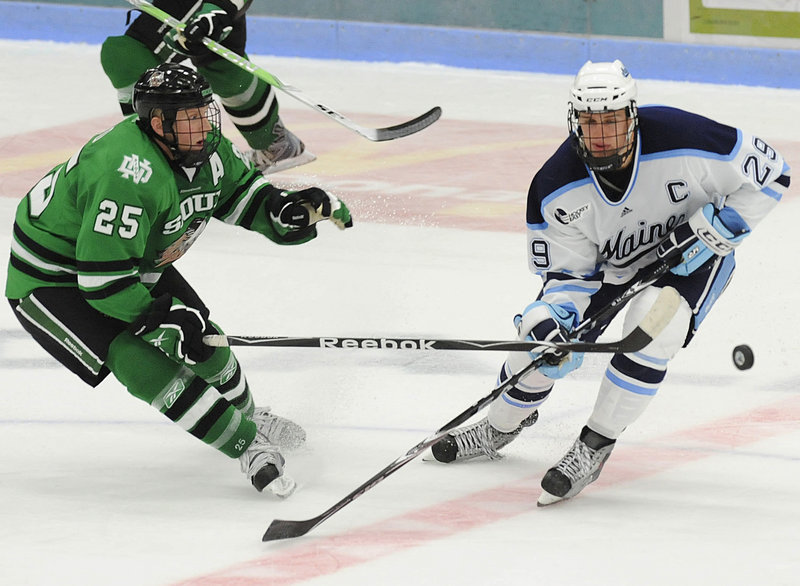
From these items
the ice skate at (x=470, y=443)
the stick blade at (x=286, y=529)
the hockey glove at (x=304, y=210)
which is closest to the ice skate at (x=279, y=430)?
the ice skate at (x=470, y=443)

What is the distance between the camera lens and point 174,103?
3.15 m

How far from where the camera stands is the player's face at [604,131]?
10.0 feet

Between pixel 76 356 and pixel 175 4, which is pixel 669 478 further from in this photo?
pixel 175 4

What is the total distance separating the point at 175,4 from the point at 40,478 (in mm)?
2497

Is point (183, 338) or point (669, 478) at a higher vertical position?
point (183, 338)

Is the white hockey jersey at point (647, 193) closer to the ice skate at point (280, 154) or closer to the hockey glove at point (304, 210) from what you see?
the hockey glove at point (304, 210)

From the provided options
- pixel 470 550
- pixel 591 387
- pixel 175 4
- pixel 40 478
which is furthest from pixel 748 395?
pixel 175 4

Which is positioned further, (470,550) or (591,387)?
(591,387)

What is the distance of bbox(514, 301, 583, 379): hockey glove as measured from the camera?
3084 millimetres

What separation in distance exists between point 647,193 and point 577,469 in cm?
62

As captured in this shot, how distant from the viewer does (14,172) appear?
6332mm

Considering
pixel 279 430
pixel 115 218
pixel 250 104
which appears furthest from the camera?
pixel 250 104

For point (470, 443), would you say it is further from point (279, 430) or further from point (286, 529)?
point (286, 529)

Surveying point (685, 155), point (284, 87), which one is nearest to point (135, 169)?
point (685, 155)
